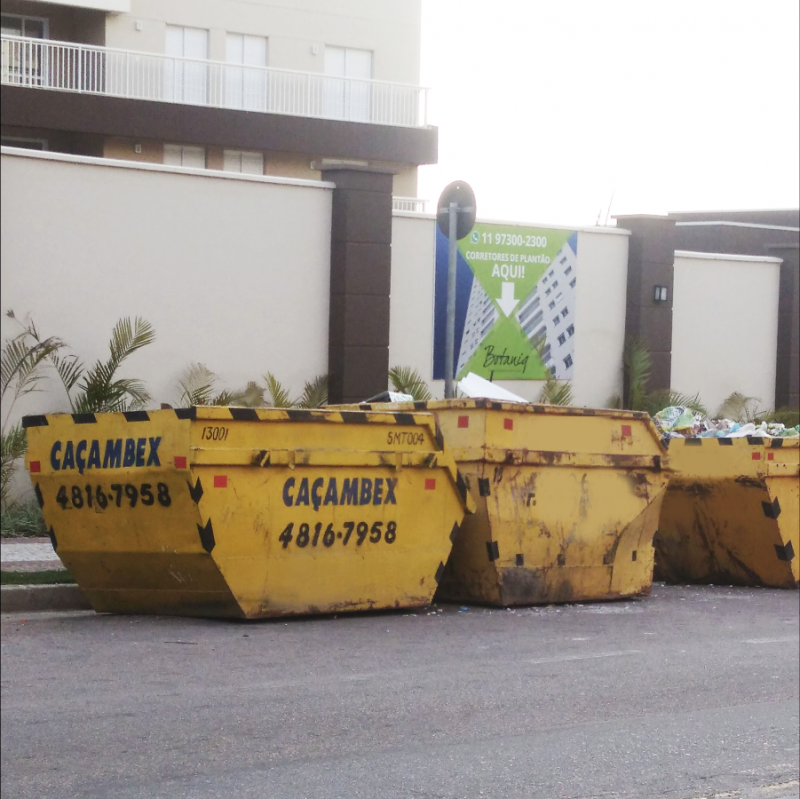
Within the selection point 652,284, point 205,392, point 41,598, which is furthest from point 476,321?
point 41,598

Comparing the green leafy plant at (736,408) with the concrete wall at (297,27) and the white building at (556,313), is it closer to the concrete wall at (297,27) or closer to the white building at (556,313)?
the white building at (556,313)

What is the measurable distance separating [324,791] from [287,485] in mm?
4289

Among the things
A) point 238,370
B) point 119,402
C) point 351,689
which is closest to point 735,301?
point 238,370

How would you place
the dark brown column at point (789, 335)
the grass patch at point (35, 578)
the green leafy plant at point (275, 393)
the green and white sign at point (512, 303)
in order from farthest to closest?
1. the dark brown column at point (789, 335)
2. the green and white sign at point (512, 303)
3. the green leafy plant at point (275, 393)
4. the grass patch at point (35, 578)

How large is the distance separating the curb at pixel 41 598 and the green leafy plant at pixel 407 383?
8.12 metres

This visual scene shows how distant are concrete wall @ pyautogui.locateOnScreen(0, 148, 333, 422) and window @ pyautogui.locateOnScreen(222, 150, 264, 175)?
40.1 ft

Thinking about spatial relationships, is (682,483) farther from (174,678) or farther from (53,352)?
(53,352)

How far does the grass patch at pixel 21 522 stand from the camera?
49.4 ft

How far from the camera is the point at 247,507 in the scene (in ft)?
31.4

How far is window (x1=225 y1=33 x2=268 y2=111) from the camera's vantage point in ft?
94.7

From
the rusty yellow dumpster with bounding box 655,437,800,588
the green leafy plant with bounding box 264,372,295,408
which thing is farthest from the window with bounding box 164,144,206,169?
the rusty yellow dumpster with bounding box 655,437,800,588

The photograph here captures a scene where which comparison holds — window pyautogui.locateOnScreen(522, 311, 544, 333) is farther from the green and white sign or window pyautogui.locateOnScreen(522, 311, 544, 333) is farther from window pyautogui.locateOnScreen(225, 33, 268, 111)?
window pyautogui.locateOnScreen(225, 33, 268, 111)

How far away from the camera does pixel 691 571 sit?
13.1m

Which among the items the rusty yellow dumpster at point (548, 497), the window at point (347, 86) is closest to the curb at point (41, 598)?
the rusty yellow dumpster at point (548, 497)
